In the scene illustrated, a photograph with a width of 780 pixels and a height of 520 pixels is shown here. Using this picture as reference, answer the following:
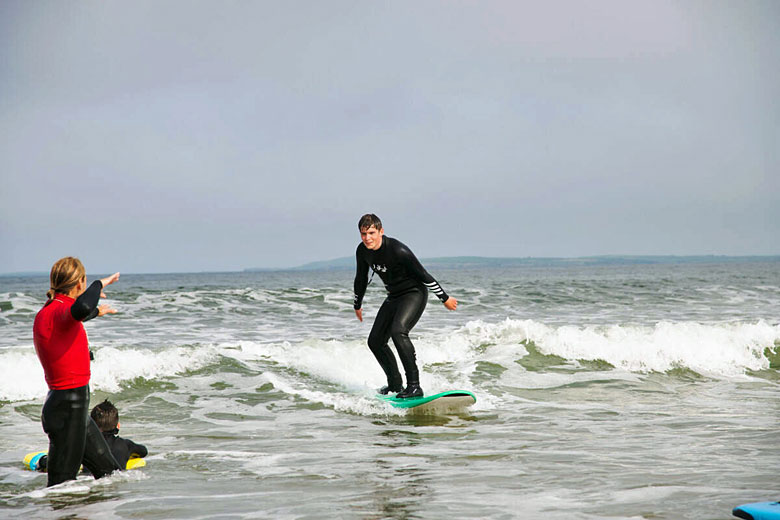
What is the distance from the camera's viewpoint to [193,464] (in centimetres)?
591

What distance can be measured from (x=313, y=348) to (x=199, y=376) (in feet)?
9.28

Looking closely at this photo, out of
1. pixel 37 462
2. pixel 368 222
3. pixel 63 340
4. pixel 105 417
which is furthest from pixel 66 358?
pixel 368 222

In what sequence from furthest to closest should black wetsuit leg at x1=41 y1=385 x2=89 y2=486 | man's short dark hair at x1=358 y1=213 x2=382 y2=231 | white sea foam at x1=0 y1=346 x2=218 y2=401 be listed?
white sea foam at x1=0 y1=346 x2=218 y2=401 < man's short dark hair at x1=358 y1=213 x2=382 y2=231 < black wetsuit leg at x1=41 y1=385 x2=89 y2=486

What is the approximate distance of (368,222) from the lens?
7.96m

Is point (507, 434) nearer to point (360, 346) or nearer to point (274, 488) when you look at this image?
point (274, 488)

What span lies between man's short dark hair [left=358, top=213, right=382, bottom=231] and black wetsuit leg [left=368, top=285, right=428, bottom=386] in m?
1.00

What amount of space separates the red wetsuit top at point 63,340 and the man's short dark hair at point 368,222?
12.6ft

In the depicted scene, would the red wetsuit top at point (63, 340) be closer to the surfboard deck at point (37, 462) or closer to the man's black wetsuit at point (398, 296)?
the surfboard deck at point (37, 462)

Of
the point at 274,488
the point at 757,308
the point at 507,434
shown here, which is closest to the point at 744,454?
the point at 507,434

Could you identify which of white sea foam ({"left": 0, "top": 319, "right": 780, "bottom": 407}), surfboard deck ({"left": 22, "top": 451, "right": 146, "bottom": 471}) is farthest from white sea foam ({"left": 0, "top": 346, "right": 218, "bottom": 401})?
surfboard deck ({"left": 22, "top": 451, "right": 146, "bottom": 471})

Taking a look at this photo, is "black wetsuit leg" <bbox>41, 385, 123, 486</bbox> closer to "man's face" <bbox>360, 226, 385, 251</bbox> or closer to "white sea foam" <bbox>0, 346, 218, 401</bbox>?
"man's face" <bbox>360, 226, 385, 251</bbox>

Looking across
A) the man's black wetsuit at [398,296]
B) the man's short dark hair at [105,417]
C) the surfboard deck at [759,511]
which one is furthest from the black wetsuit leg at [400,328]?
the surfboard deck at [759,511]

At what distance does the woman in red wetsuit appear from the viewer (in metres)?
4.50

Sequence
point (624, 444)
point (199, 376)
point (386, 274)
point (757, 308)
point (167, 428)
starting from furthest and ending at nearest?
point (757, 308)
point (199, 376)
point (386, 274)
point (167, 428)
point (624, 444)
